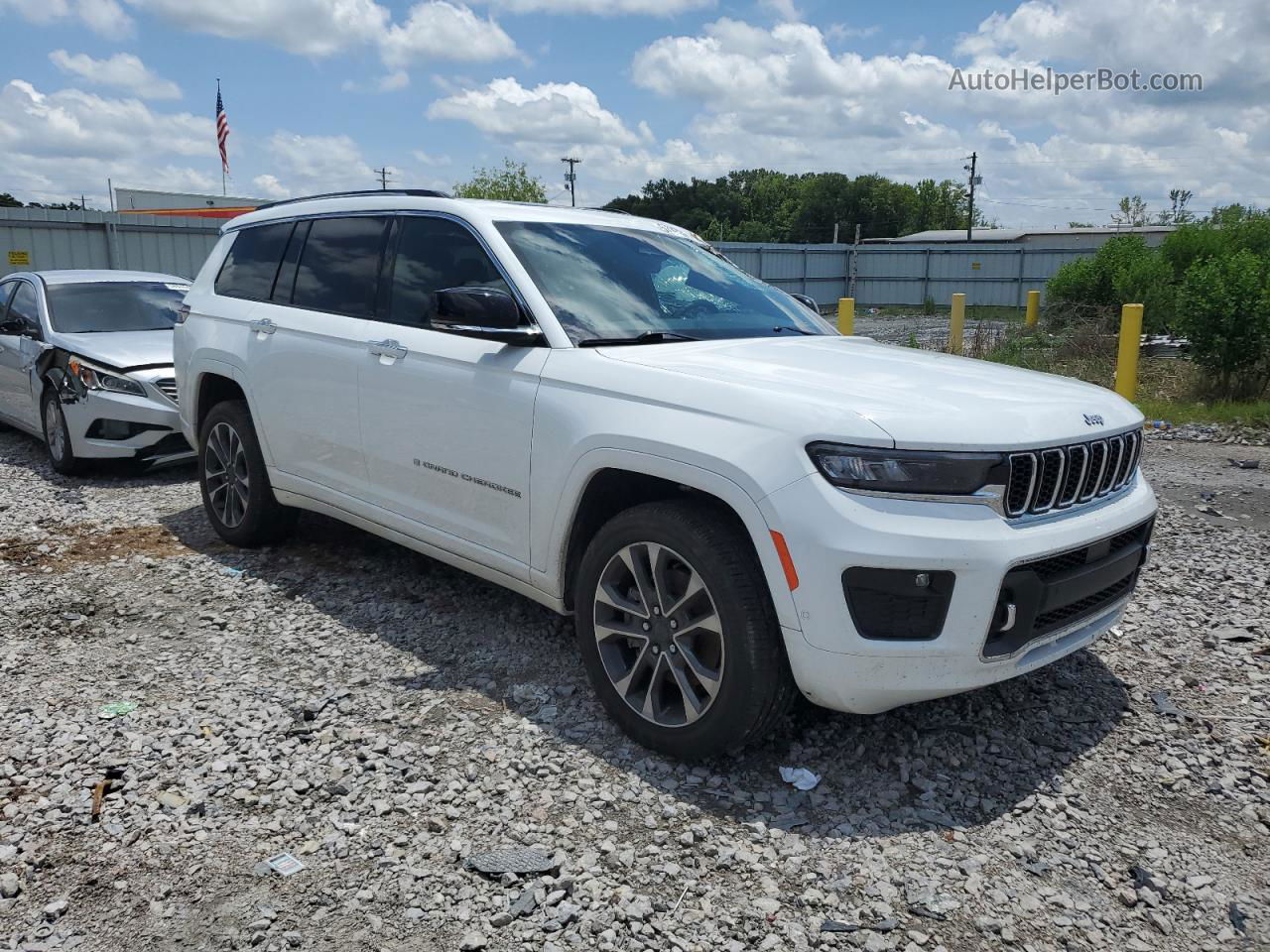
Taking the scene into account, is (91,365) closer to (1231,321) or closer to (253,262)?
(253,262)

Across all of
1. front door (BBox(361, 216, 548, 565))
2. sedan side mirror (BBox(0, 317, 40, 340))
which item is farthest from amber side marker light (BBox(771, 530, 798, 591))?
sedan side mirror (BBox(0, 317, 40, 340))

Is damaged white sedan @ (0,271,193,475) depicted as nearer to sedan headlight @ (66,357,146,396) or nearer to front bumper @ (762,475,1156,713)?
sedan headlight @ (66,357,146,396)

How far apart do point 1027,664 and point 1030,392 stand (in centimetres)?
90

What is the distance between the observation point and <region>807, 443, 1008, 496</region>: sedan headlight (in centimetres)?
285

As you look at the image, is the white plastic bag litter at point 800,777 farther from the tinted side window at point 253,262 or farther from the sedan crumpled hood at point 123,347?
the sedan crumpled hood at point 123,347

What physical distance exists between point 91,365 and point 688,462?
20.5ft

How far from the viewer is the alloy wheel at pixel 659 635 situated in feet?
10.6

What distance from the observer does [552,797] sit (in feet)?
10.6

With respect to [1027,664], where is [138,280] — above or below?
above

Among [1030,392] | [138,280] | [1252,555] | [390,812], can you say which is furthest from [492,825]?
[138,280]

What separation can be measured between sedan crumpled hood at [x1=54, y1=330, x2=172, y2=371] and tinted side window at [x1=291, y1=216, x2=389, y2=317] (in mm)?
3248

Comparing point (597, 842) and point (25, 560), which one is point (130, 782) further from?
point (25, 560)

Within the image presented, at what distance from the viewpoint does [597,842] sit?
299 cm

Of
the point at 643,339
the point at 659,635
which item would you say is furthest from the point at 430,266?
the point at 659,635
